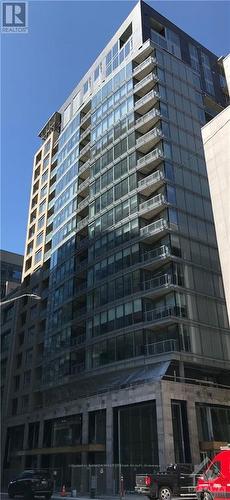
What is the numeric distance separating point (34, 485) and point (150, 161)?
31.8 meters

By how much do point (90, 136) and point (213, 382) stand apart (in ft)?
121

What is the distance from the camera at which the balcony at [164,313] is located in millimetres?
40000

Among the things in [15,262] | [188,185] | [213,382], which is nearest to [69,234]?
[188,185]

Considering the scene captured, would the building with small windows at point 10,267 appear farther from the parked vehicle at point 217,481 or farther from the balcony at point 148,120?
the parked vehicle at point 217,481

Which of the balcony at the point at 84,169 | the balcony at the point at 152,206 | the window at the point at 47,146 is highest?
the window at the point at 47,146

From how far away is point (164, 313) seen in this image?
40531mm

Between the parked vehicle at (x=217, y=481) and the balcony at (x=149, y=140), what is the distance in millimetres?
34528

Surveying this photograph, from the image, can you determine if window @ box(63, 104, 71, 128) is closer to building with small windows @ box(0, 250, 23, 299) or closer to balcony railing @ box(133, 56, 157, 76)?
balcony railing @ box(133, 56, 157, 76)

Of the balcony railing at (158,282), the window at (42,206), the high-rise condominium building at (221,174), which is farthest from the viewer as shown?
the window at (42,206)

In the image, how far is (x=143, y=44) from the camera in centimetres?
5356

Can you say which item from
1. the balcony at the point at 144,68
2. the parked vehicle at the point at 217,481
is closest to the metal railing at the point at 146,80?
the balcony at the point at 144,68

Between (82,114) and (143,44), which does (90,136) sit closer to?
(82,114)

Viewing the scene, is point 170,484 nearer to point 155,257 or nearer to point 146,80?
point 155,257

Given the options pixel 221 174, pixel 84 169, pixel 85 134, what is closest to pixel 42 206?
pixel 85 134
